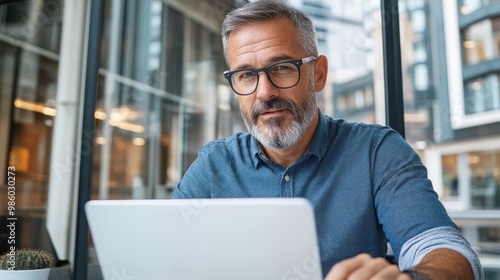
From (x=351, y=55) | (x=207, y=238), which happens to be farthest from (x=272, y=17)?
(x=351, y=55)

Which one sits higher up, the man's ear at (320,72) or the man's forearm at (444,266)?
the man's ear at (320,72)

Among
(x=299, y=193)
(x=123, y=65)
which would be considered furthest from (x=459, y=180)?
(x=299, y=193)

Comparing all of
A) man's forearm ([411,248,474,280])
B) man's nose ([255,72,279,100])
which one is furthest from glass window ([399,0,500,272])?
man's forearm ([411,248,474,280])

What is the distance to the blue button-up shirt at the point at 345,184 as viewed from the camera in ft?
3.09

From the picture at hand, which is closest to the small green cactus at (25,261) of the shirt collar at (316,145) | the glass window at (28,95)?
the shirt collar at (316,145)

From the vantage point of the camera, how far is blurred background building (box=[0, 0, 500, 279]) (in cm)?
338

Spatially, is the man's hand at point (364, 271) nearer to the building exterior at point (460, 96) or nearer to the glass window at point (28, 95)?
the glass window at point (28, 95)

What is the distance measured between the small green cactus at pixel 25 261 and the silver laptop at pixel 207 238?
0.40 metres

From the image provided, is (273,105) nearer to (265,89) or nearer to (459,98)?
(265,89)

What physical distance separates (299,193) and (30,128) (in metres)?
3.66

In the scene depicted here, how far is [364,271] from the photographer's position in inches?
23.2

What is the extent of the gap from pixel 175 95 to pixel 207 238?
18.9 feet

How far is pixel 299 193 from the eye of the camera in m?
1.12

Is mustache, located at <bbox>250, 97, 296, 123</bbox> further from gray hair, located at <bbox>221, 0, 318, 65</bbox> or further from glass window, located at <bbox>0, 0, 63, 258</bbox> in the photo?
glass window, located at <bbox>0, 0, 63, 258</bbox>
